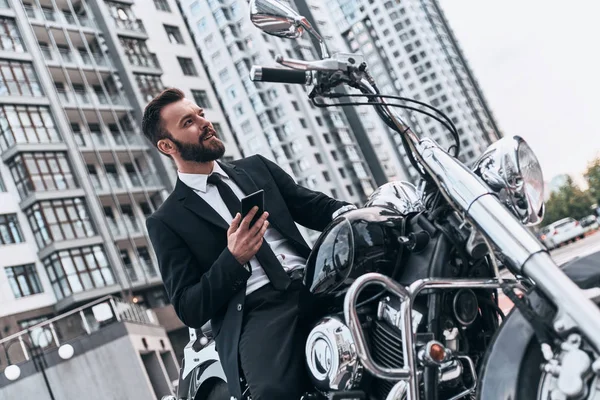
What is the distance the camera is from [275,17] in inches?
77.9

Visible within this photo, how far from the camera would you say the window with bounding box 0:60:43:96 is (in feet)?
81.6

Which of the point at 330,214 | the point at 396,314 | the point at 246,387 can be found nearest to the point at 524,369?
the point at 396,314

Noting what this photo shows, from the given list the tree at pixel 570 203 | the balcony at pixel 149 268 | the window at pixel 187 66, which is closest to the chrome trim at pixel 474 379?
the balcony at pixel 149 268

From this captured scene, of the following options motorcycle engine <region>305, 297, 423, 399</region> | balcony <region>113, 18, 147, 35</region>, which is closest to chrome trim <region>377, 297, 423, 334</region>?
motorcycle engine <region>305, 297, 423, 399</region>

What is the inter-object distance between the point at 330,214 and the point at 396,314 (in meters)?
0.81

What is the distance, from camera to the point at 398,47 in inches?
3831

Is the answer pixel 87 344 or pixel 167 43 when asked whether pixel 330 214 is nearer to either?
pixel 87 344

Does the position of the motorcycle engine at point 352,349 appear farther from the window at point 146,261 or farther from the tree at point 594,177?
the tree at point 594,177

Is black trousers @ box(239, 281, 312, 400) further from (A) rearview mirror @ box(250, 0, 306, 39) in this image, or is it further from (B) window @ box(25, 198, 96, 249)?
(B) window @ box(25, 198, 96, 249)

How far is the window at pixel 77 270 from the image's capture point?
78.3ft

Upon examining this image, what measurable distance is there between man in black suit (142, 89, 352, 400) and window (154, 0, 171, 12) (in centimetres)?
3415

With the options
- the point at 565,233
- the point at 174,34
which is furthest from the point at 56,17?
the point at 565,233

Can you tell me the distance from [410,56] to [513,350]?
99.5 m

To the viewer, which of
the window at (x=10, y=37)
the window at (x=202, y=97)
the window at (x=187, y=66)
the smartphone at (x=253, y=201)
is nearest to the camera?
the smartphone at (x=253, y=201)
